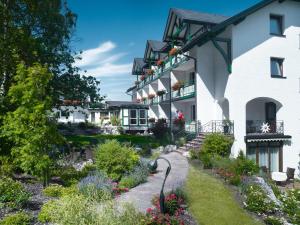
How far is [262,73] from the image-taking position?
20688mm

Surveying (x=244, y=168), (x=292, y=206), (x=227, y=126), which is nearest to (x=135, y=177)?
(x=244, y=168)

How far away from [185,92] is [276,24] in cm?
933

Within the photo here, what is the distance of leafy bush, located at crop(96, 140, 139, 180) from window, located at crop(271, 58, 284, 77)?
1397 cm

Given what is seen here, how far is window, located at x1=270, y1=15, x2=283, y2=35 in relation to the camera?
860 inches

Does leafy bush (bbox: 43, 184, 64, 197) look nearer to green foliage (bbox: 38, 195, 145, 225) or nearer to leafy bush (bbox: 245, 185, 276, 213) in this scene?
green foliage (bbox: 38, 195, 145, 225)

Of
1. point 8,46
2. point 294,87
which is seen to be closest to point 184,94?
point 294,87

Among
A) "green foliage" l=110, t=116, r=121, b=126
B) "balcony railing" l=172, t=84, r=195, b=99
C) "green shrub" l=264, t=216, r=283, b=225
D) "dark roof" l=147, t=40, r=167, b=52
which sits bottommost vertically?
"green shrub" l=264, t=216, r=283, b=225

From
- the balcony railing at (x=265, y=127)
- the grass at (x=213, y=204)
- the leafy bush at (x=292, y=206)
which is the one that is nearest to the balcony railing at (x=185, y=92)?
the balcony railing at (x=265, y=127)

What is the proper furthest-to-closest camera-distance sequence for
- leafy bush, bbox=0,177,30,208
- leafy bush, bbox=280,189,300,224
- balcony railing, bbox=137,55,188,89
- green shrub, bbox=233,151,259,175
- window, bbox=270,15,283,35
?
balcony railing, bbox=137,55,188,89 → window, bbox=270,15,283,35 → green shrub, bbox=233,151,259,175 → leafy bush, bbox=280,189,300,224 → leafy bush, bbox=0,177,30,208

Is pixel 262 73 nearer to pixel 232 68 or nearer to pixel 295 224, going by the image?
pixel 232 68

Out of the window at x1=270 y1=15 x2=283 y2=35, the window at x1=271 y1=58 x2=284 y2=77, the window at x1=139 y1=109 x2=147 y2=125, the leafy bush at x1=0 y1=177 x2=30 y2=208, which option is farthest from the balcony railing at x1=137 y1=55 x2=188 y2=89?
the leafy bush at x1=0 y1=177 x2=30 y2=208

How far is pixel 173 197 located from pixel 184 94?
16.9m

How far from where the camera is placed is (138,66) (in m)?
48.7

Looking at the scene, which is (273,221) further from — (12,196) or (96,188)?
(12,196)
